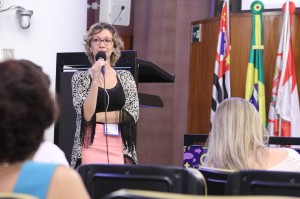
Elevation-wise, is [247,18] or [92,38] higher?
[247,18]

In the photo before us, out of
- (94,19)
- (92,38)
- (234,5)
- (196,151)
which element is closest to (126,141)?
(196,151)

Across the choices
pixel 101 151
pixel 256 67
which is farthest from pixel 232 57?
pixel 101 151

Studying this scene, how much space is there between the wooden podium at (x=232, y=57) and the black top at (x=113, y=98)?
2.57 meters

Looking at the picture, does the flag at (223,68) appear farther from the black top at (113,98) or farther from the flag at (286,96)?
the black top at (113,98)

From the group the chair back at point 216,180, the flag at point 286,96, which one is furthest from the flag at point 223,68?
the chair back at point 216,180

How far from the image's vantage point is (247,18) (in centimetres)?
600

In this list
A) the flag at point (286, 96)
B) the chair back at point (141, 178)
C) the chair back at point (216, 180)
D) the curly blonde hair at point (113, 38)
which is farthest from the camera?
the flag at point (286, 96)

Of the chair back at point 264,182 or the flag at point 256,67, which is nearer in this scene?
the chair back at point 264,182

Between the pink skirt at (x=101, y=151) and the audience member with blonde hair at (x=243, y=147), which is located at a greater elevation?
the audience member with blonde hair at (x=243, y=147)

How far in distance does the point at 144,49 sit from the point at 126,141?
4.13 metres

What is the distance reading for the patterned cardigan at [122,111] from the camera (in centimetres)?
358

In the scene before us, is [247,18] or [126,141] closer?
[126,141]

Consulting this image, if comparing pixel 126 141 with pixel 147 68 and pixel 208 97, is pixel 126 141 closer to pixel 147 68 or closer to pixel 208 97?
pixel 147 68

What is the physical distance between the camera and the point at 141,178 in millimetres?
2035
